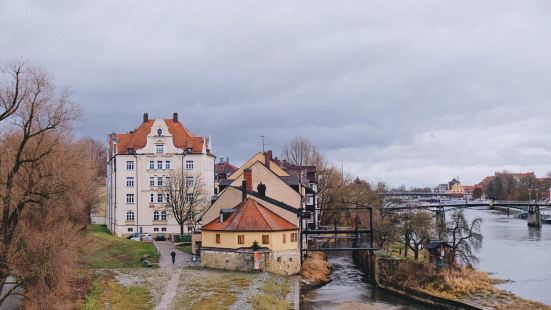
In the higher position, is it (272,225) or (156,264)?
(272,225)

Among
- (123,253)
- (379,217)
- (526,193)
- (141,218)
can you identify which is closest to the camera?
(123,253)

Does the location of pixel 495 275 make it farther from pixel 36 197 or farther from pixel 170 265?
pixel 36 197

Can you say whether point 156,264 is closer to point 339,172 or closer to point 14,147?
point 14,147

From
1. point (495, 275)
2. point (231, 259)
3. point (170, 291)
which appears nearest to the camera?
point (170, 291)

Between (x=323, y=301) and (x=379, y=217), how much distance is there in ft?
81.5

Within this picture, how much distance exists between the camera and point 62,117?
1013 inches

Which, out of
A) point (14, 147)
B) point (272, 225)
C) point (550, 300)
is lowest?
point (550, 300)

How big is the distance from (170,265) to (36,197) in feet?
61.5

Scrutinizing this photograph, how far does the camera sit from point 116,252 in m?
51.3

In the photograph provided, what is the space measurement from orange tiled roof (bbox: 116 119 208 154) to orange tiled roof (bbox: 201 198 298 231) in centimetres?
2284

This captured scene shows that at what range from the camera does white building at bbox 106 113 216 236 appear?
65.9m

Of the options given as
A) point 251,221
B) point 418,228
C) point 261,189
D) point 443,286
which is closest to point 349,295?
point 443,286

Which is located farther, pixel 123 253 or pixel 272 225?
pixel 123 253

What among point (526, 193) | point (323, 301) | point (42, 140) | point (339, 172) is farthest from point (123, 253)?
point (526, 193)
